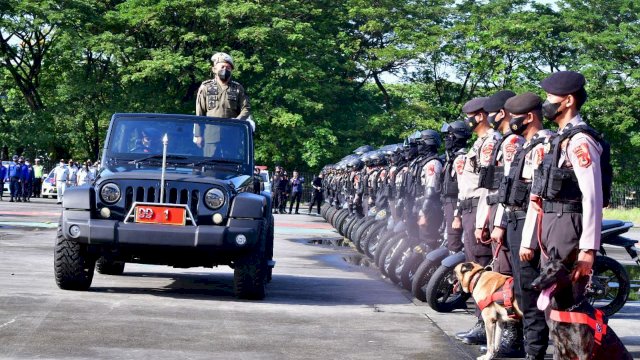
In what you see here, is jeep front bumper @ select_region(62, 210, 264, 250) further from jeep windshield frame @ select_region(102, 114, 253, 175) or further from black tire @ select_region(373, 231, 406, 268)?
black tire @ select_region(373, 231, 406, 268)

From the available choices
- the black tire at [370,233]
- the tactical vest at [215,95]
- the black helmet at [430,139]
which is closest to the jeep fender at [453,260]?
the black helmet at [430,139]

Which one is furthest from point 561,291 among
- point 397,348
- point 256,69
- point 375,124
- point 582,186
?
point 375,124

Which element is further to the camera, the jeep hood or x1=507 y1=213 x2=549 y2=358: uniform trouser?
the jeep hood

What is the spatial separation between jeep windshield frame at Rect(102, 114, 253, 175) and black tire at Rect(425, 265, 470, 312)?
2619 millimetres

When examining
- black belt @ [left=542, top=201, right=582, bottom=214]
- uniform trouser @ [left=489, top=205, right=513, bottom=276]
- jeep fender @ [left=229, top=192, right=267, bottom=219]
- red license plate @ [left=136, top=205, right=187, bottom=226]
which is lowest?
uniform trouser @ [left=489, top=205, right=513, bottom=276]

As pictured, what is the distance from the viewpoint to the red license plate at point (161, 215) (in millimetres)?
11508

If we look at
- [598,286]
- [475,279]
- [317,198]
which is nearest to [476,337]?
[475,279]

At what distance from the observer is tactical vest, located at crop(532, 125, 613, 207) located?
23.4ft

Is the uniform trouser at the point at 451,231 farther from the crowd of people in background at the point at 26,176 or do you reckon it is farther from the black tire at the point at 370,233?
the crowd of people in background at the point at 26,176

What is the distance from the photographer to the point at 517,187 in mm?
8562

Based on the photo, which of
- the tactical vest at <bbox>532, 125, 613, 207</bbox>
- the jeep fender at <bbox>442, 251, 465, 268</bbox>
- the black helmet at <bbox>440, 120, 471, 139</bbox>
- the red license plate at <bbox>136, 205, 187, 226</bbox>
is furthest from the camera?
the black helmet at <bbox>440, 120, 471, 139</bbox>

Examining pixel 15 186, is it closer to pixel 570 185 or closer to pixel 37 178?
pixel 37 178

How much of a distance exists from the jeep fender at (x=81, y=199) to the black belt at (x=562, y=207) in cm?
555

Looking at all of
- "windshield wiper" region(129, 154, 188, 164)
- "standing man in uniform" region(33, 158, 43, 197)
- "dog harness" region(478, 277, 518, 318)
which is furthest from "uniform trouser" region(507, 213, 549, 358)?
"standing man in uniform" region(33, 158, 43, 197)
